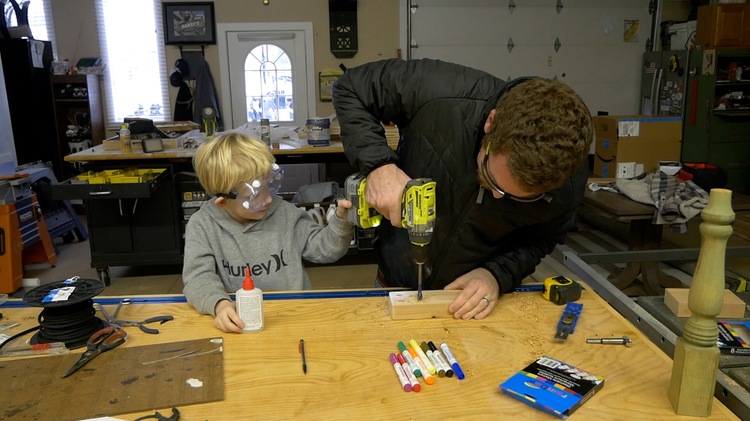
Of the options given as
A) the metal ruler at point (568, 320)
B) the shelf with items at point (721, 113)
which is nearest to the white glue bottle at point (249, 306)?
the metal ruler at point (568, 320)

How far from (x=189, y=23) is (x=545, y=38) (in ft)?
12.5

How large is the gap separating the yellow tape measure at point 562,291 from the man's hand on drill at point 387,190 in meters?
0.47

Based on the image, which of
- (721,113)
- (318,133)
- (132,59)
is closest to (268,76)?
(132,59)

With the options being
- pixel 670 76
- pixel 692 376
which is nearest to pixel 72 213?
pixel 692 376

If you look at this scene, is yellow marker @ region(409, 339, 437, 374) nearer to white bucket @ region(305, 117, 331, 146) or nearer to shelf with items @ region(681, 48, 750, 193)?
white bucket @ region(305, 117, 331, 146)

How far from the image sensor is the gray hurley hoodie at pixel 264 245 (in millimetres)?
1745

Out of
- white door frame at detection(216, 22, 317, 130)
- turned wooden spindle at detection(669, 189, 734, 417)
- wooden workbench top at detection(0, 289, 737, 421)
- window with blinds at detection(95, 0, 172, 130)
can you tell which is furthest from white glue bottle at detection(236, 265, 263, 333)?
window with blinds at detection(95, 0, 172, 130)

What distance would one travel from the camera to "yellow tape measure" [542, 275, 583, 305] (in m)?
1.57

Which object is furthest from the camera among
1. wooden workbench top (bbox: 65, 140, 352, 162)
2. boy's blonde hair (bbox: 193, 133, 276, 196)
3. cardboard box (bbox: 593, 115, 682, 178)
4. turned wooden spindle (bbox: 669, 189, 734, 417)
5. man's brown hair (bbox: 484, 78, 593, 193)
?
cardboard box (bbox: 593, 115, 682, 178)

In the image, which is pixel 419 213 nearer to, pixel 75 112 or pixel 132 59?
pixel 75 112

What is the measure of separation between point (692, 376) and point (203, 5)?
6.03 meters

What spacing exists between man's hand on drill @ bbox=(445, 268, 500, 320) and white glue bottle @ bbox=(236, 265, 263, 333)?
1.58 ft

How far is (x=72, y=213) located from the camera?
514 centimetres

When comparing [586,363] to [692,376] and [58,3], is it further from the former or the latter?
[58,3]
